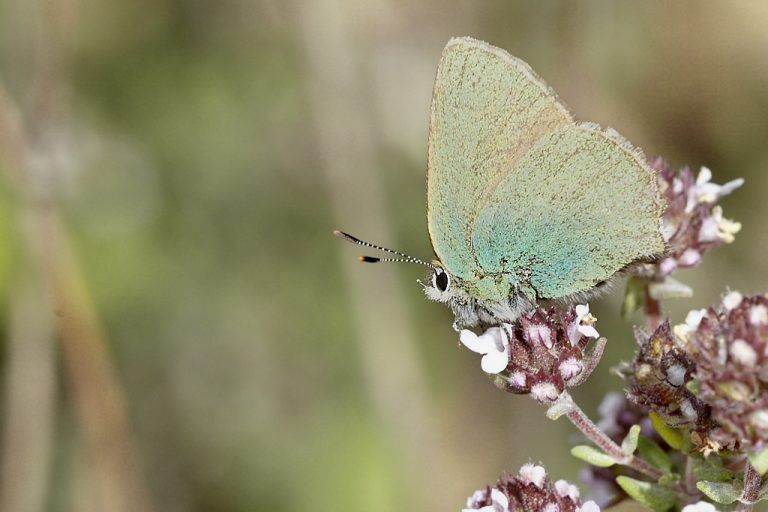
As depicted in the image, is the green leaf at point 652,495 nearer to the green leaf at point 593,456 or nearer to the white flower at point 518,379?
the green leaf at point 593,456

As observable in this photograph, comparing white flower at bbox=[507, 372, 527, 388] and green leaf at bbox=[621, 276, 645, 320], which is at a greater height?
green leaf at bbox=[621, 276, 645, 320]

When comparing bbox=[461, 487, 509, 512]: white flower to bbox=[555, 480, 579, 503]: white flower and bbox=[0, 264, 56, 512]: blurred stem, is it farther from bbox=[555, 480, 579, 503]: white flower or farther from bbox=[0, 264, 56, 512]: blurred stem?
bbox=[0, 264, 56, 512]: blurred stem

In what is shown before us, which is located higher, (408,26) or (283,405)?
(408,26)

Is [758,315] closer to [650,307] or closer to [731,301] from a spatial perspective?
[731,301]

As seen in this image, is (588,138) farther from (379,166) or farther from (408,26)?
(408,26)

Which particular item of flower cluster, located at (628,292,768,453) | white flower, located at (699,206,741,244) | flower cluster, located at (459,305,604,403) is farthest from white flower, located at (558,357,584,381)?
white flower, located at (699,206,741,244)

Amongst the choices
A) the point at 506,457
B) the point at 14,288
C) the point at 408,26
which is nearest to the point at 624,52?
the point at 408,26

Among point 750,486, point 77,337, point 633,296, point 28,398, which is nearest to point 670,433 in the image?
point 750,486
